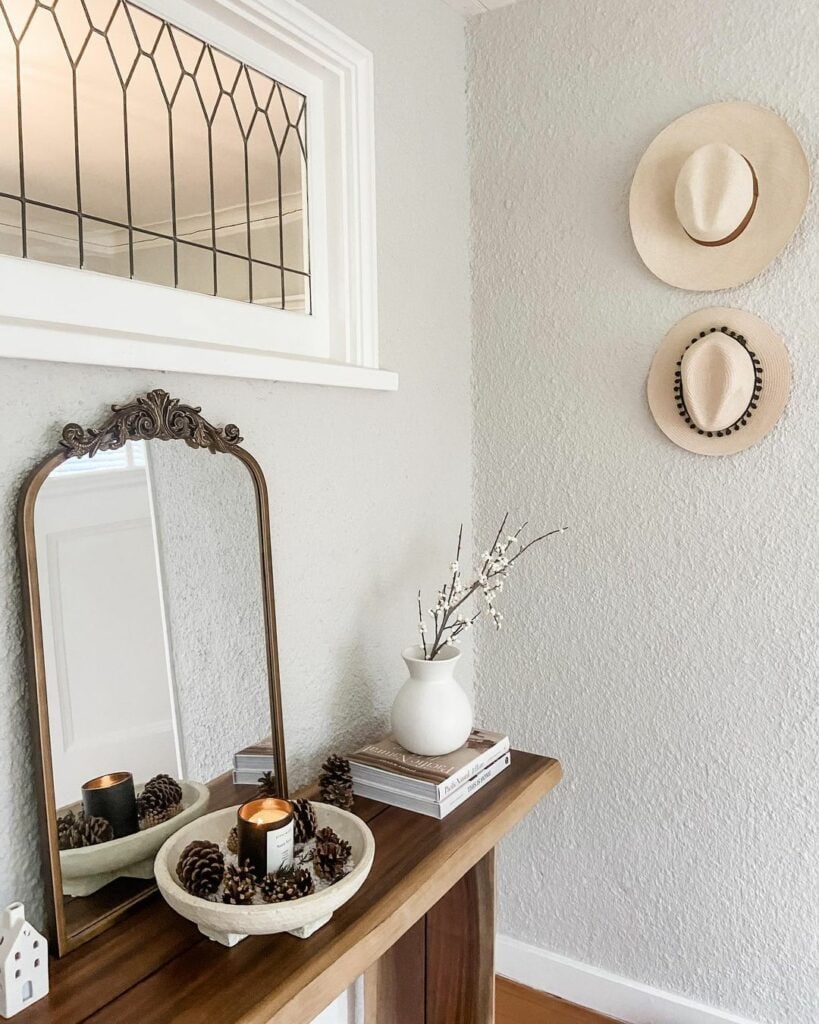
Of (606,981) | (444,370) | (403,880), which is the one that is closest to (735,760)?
(606,981)

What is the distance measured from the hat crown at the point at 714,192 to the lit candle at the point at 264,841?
4.18ft

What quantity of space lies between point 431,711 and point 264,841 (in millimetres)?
477

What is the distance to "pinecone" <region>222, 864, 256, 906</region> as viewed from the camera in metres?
1.00

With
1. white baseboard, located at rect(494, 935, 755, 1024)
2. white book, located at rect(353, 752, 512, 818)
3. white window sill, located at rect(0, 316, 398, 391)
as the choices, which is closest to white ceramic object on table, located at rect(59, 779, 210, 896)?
white book, located at rect(353, 752, 512, 818)

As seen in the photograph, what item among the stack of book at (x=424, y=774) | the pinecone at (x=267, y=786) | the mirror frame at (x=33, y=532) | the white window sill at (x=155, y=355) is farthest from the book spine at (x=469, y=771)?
the white window sill at (x=155, y=355)

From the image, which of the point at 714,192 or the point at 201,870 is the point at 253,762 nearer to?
the point at 201,870

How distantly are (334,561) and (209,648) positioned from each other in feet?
1.21

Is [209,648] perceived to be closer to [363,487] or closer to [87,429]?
[87,429]

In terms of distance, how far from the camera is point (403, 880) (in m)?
1.18

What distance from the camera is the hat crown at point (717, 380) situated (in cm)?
161

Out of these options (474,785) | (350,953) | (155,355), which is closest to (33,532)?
(155,355)

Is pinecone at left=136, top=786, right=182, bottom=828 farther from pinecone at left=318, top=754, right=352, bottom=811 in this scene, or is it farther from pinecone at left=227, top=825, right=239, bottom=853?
pinecone at left=318, top=754, right=352, bottom=811

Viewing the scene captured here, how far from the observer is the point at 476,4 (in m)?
1.89

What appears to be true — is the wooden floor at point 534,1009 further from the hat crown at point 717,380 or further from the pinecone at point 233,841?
the hat crown at point 717,380
